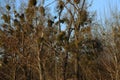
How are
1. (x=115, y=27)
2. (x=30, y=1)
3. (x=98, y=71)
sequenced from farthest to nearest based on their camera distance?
(x=98, y=71)
(x=115, y=27)
(x=30, y=1)

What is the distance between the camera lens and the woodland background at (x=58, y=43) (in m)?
21.2

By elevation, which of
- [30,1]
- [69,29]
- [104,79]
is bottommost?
[104,79]

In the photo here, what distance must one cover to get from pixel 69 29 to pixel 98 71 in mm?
8765

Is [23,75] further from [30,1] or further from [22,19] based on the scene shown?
[30,1]

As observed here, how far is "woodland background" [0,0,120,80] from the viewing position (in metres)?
21.2

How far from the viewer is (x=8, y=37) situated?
25.8 metres

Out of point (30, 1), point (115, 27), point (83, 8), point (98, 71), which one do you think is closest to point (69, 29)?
point (83, 8)

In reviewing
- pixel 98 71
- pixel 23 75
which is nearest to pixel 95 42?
pixel 98 71

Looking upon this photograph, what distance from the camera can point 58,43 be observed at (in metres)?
20.8

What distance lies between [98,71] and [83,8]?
914cm

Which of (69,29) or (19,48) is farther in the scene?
(19,48)

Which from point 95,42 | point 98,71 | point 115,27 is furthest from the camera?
point 98,71

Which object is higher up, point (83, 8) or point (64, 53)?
point (83, 8)

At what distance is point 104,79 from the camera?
2961cm
